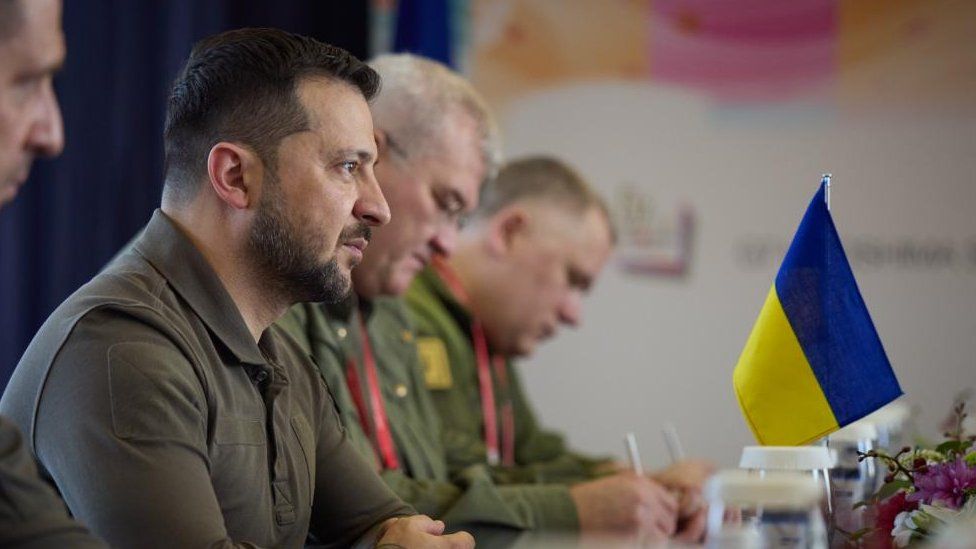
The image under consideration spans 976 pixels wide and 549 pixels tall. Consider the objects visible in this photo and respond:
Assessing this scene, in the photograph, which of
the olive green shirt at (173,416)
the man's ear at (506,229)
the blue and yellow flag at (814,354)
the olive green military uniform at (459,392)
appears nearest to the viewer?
the olive green shirt at (173,416)

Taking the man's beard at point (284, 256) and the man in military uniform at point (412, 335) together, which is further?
the man in military uniform at point (412, 335)

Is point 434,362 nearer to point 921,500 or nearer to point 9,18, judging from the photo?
point 921,500

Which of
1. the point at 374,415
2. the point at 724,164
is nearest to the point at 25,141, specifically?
the point at 374,415

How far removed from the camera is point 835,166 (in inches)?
202

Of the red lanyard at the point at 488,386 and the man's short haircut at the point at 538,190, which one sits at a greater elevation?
the man's short haircut at the point at 538,190

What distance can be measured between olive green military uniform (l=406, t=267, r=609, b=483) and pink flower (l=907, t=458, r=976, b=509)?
5.04 ft

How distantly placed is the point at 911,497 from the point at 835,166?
11.8ft

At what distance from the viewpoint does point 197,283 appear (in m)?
1.73

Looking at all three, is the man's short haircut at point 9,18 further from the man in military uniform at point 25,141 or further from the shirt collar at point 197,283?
the shirt collar at point 197,283

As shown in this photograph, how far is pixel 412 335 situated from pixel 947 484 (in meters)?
1.57

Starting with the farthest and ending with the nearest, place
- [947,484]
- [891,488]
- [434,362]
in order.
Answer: [434,362] → [891,488] → [947,484]

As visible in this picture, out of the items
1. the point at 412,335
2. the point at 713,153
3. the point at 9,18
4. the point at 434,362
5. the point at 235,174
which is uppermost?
the point at 9,18

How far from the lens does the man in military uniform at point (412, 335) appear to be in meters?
2.50

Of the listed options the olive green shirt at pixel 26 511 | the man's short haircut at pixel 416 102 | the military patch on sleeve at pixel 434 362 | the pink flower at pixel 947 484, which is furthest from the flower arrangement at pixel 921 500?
the military patch on sleeve at pixel 434 362
